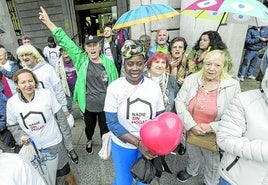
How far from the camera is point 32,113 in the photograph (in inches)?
88.8

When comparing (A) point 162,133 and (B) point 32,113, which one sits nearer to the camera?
(A) point 162,133

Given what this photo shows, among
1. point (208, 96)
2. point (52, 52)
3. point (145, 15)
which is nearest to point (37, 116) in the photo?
point (208, 96)

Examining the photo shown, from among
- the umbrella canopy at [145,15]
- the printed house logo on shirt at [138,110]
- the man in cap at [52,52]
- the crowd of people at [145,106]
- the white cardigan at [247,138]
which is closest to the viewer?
the white cardigan at [247,138]

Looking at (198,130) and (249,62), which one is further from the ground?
(198,130)

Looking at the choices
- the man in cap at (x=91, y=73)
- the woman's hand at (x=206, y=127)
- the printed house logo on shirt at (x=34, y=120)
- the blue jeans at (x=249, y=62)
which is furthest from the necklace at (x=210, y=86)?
the blue jeans at (x=249, y=62)

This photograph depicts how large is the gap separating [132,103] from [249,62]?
561cm

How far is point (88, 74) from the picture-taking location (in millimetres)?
3102

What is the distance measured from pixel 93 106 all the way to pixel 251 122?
2238 millimetres

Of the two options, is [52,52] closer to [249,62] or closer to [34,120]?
[34,120]

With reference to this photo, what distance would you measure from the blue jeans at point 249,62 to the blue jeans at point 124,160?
17.8 ft

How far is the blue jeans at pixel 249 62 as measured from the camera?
6.22 meters

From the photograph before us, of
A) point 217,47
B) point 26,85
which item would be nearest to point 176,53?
point 217,47

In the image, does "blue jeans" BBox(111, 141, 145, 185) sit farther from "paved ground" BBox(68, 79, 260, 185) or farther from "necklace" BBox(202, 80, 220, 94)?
"necklace" BBox(202, 80, 220, 94)

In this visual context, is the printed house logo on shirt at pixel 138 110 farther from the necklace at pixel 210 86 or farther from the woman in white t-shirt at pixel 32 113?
the woman in white t-shirt at pixel 32 113
